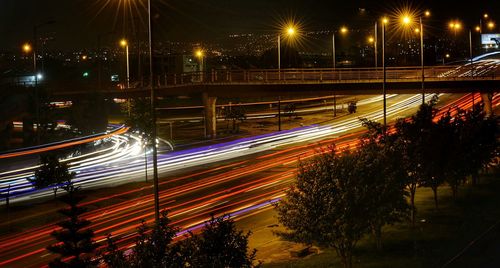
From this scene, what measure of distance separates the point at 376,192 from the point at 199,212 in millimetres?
11892

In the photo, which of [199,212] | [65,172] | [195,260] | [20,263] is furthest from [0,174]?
[195,260]

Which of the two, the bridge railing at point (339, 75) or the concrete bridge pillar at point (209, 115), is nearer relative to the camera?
the bridge railing at point (339, 75)

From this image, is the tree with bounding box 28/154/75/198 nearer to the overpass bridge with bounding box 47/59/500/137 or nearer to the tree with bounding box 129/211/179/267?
the tree with bounding box 129/211/179/267

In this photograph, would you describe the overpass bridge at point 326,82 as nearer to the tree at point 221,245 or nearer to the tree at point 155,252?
the tree at point 221,245

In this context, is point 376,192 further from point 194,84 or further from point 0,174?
point 194,84

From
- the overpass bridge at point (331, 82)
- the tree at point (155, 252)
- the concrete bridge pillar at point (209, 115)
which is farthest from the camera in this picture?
the concrete bridge pillar at point (209, 115)

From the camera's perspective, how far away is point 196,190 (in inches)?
1364

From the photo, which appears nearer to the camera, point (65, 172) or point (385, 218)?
point (385, 218)

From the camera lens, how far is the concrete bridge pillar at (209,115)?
65062 millimetres

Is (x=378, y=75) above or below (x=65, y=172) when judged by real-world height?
above

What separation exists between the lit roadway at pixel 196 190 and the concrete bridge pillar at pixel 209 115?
6671 millimetres

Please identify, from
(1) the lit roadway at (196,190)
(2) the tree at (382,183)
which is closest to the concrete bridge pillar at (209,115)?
(1) the lit roadway at (196,190)

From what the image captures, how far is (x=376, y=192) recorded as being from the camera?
1817 centimetres

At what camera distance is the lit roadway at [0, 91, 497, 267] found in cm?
2473
